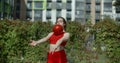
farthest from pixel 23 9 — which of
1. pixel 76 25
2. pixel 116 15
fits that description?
pixel 76 25

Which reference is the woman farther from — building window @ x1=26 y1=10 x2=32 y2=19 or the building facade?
building window @ x1=26 y1=10 x2=32 y2=19

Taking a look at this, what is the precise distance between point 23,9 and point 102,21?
60430 mm

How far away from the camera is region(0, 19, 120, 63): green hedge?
12.2m

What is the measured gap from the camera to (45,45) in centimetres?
1385

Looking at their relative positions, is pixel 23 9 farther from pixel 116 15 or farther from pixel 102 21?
pixel 102 21

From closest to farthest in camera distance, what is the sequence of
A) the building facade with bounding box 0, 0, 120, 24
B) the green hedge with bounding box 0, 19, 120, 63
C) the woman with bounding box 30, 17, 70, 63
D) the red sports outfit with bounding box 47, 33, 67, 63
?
the woman with bounding box 30, 17, 70, 63
the red sports outfit with bounding box 47, 33, 67, 63
the green hedge with bounding box 0, 19, 120, 63
the building facade with bounding box 0, 0, 120, 24

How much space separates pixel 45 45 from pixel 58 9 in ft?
189

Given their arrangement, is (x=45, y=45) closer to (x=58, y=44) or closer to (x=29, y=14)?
(x=58, y=44)

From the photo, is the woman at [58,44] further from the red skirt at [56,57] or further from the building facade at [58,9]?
the building facade at [58,9]

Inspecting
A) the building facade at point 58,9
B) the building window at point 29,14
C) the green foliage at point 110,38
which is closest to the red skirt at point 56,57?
the green foliage at point 110,38

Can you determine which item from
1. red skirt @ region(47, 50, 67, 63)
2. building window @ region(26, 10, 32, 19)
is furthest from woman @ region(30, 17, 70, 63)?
building window @ region(26, 10, 32, 19)

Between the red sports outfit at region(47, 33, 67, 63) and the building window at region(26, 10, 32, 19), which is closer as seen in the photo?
the red sports outfit at region(47, 33, 67, 63)

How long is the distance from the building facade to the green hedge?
185 ft

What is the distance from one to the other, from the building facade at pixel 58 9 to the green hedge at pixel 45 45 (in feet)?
185
